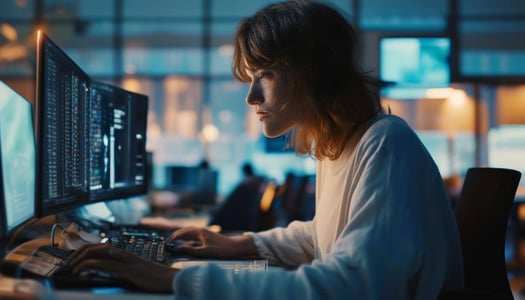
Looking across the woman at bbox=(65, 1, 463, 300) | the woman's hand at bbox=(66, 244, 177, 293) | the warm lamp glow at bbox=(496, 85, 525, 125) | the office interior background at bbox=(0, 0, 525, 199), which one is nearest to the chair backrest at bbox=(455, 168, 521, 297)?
the woman at bbox=(65, 1, 463, 300)

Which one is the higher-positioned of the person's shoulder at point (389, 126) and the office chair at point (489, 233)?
the person's shoulder at point (389, 126)

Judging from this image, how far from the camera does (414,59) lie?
300 centimetres

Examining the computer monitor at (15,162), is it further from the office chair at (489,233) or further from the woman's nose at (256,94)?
the office chair at (489,233)

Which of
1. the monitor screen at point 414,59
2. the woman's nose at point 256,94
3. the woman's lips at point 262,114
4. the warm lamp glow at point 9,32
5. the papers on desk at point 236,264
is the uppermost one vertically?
the warm lamp glow at point 9,32

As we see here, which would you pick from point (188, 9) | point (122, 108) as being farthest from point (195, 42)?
point (122, 108)

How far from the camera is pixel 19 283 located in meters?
1.00

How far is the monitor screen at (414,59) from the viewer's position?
2957 millimetres

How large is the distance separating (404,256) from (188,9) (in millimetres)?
8890

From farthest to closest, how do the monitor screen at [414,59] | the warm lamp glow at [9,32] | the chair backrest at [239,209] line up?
the warm lamp glow at [9,32] → the chair backrest at [239,209] → the monitor screen at [414,59]

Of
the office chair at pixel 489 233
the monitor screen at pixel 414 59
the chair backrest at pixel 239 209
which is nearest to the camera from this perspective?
the office chair at pixel 489 233

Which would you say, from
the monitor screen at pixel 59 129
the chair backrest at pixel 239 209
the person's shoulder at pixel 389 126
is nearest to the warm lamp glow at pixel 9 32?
the chair backrest at pixel 239 209

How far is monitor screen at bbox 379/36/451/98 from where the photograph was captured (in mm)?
2957

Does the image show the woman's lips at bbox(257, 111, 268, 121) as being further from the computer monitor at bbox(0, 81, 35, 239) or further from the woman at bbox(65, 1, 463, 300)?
the computer monitor at bbox(0, 81, 35, 239)

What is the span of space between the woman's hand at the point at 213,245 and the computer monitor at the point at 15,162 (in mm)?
429
